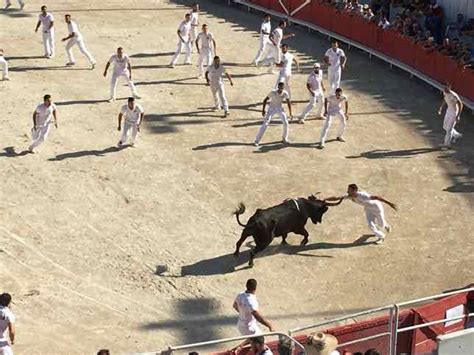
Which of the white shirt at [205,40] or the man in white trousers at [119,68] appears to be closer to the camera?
the man in white trousers at [119,68]

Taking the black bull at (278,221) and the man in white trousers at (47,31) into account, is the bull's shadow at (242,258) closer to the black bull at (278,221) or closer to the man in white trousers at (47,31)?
the black bull at (278,221)

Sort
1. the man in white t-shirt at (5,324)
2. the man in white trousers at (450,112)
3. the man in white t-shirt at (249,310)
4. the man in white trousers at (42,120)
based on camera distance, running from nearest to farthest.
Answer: the man in white t-shirt at (5,324) → the man in white t-shirt at (249,310) → the man in white trousers at (42,120) → the man in white trousers at (450,112)

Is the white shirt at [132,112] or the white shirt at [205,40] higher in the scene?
the white shirt at [205,40]

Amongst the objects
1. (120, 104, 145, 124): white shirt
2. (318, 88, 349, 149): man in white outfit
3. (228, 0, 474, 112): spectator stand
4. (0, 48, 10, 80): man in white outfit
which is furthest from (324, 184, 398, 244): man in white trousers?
(0, 48, 10, 80): man in white outfit

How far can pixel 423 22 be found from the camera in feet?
97.3

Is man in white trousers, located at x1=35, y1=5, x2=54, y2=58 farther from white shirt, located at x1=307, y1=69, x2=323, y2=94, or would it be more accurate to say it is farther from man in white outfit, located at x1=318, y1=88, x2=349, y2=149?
man in white outfit, located at x1=318, y1=88, x2=349, y2=149

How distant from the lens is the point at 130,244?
17.7m

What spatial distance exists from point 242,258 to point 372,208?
2691 millimetres

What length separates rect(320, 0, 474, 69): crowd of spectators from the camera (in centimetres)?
2664

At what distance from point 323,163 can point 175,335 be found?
7.71 m

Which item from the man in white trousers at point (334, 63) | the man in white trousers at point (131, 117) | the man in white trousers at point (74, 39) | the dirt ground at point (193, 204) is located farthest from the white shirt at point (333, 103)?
the man in white trousers at point (74, 39)

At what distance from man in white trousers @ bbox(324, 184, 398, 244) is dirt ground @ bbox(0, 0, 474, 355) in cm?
27

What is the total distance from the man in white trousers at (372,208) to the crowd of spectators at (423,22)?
9.06 metres

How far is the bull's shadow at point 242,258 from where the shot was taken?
55.5 ft
